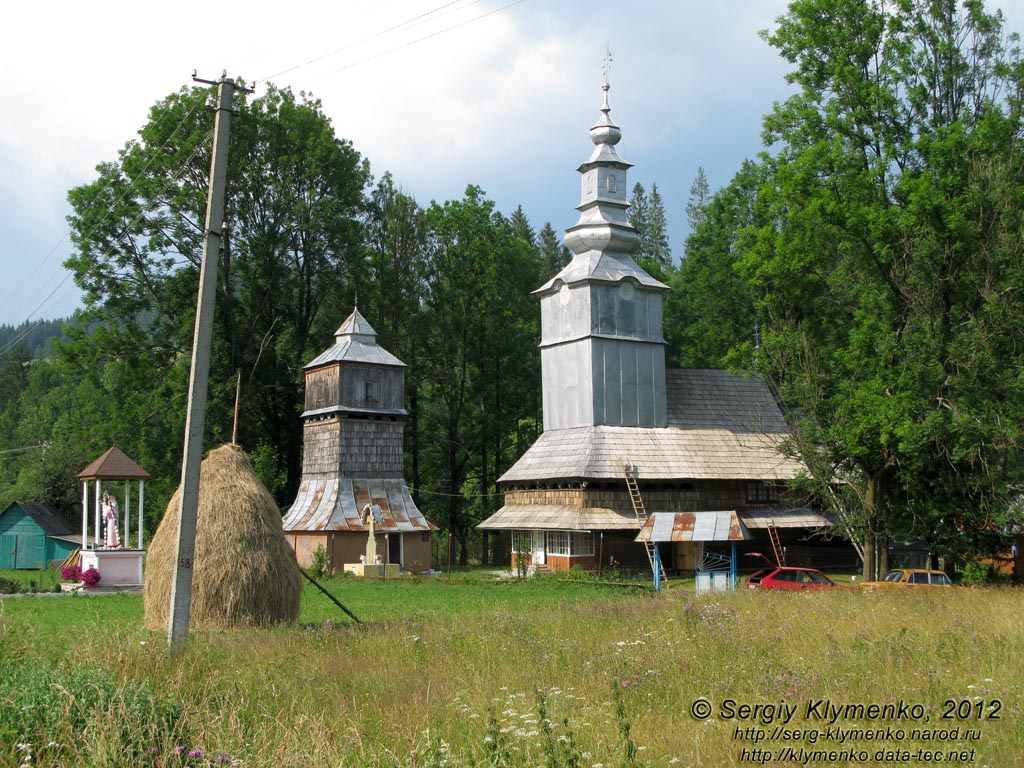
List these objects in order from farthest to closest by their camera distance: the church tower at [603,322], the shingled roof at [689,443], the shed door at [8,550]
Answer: the shed door at [8,550], the church tower at [603,322], the shingled roof at [689,443]

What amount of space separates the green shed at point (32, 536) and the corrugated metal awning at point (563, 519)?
58.9 ft

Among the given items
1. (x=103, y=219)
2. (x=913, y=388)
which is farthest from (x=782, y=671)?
(x=103, y=219)

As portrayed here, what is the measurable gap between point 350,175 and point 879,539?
27606 mm

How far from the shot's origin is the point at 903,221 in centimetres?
2505

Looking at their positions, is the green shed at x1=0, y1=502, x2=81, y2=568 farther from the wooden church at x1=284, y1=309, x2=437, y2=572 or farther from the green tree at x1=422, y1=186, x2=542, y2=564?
the green tree at x1=422, y1=186, x2=542, y2=564

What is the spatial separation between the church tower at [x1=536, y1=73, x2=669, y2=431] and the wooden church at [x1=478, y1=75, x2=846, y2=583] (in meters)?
0.05

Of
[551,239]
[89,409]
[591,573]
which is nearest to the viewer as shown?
[591,573]

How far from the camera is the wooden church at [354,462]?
119 ft

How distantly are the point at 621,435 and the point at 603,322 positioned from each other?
166 inches

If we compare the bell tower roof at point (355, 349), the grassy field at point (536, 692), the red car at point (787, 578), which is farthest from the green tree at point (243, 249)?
the grassy field at point (536, 692)

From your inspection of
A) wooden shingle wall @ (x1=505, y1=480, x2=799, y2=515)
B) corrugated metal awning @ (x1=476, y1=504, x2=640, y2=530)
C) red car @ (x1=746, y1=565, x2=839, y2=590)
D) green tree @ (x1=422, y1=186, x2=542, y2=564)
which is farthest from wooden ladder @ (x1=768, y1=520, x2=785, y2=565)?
green tree @ (x1=422, y1=186, x2=542, y2=564)

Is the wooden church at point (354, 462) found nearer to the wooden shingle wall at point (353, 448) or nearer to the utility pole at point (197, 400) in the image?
the wooden shingle wall at point (353, 448)

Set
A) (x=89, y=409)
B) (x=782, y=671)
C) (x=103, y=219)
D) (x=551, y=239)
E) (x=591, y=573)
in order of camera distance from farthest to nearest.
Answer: (x=551, y=239) < (x=89, y=409) < (x=103, y=219) < (x=591, y=573) < (x=782, y=671)

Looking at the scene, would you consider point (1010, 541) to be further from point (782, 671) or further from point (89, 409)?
point (89, 409)
